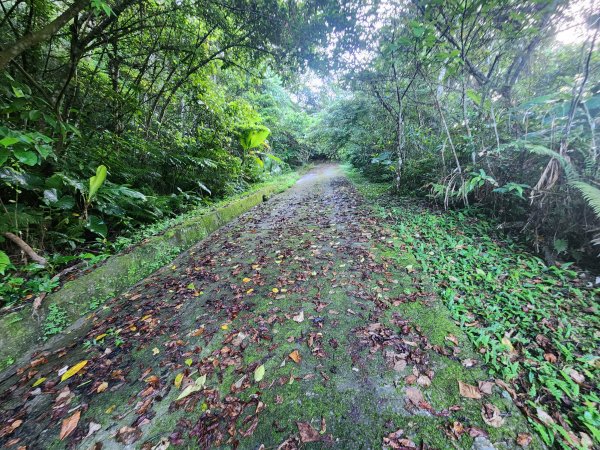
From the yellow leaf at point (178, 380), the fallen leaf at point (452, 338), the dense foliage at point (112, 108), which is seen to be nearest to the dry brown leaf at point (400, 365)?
the fallen leaf at point (452, 338)

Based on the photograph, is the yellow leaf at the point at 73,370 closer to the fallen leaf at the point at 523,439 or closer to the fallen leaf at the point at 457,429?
the fallen leaf at the point at 457,429

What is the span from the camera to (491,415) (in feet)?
4.43

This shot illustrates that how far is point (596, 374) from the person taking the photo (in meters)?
1.53

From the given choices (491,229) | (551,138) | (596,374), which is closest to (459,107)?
(551,138)

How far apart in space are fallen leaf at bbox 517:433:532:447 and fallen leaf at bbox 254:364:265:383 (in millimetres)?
1445

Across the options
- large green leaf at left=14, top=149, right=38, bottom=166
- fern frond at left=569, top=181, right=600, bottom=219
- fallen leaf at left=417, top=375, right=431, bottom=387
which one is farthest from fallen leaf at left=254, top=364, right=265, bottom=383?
fern frond at left=569, top=181, right=600, bottom=219

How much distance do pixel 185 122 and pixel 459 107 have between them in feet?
22.2

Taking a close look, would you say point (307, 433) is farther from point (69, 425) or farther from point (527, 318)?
point (527, 318)

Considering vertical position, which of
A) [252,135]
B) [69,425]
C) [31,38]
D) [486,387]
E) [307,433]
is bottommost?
[486,387]

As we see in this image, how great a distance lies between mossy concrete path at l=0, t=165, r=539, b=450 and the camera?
1.37 metres

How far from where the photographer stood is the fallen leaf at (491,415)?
4.31 feet

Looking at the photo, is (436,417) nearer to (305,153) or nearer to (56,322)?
(56,322)

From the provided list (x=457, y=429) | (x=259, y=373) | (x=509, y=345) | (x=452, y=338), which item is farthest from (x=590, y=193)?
(x=259, y=373)

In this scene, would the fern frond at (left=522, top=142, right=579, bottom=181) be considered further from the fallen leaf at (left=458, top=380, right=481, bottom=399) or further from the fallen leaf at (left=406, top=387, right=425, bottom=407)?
the fallen leaf at (left=406, top=387, right=425, bottom=407)
